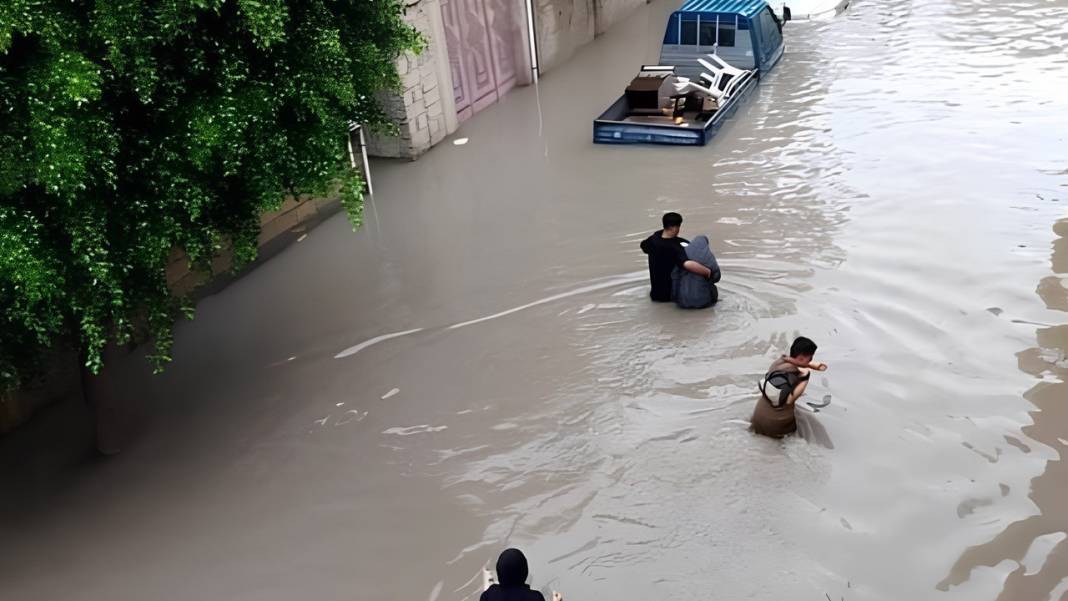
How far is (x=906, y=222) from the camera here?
35.9 ft

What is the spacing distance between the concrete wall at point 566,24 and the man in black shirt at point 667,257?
32.6ft

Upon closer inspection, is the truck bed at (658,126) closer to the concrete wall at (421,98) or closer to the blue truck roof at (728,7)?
the blue truck roof at (728,7)

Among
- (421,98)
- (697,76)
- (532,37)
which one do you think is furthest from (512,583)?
(532,37)

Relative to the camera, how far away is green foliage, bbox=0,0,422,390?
5.65m

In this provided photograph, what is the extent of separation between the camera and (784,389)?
7270 millimetres

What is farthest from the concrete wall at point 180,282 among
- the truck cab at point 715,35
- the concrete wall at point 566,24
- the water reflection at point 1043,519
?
the water reflection at point 1043,519

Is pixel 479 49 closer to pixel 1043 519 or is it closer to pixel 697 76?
pixel 697 76

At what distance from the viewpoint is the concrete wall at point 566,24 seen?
18489 mm

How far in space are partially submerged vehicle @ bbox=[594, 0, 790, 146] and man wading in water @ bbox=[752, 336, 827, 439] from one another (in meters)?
7.00

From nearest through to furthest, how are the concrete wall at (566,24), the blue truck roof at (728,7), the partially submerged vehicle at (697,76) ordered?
the partially submerged vehicle at (697,76)
the blue truck roof at (728,7)
the concrete wall at (566,24)

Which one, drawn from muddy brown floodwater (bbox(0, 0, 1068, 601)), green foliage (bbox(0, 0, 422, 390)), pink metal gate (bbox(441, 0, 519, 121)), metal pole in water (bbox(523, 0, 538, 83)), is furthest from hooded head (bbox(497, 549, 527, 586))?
metal pole in water (bbox(523, 0, 538, 83))

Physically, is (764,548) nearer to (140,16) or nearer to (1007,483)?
(1007,483)

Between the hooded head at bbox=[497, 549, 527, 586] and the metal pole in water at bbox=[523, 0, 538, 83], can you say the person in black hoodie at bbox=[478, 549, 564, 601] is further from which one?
the metal pole in water at bbox=[523, 0, 538, 83]

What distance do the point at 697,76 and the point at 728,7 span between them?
1.36 m
